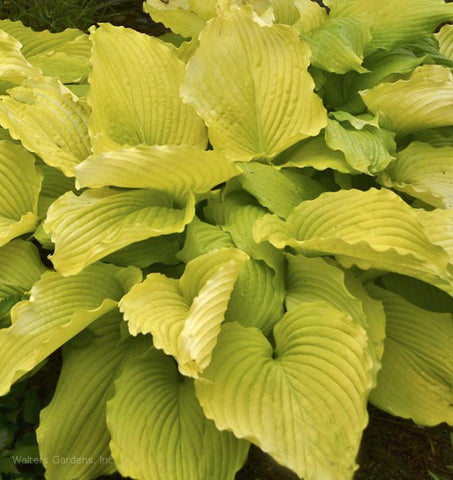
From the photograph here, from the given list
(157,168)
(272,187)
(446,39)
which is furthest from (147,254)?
(446,39)

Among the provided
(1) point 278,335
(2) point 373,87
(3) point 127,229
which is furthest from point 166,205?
(2) point 373,87

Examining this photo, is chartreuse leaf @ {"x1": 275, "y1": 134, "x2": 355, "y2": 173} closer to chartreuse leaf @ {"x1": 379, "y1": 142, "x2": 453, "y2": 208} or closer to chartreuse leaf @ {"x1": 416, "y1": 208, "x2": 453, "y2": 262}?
chartreuse leaf @ {"x1": 379, "y1": 142, "x2": 453, "y2": 208}

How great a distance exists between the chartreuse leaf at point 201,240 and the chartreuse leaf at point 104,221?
4 cm

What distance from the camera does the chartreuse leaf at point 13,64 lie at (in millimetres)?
1938

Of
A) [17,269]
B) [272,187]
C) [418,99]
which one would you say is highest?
[418,99]

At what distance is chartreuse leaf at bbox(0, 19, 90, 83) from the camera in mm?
2268

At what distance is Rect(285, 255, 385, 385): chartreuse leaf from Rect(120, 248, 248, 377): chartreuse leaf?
0.21 m

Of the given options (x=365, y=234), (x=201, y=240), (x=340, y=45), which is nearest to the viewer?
(x=365, y=234)

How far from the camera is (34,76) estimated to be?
1946 millimetres

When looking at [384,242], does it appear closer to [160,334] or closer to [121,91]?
[160,334]

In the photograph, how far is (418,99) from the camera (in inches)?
77.2

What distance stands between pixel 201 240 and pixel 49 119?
0.57 meters

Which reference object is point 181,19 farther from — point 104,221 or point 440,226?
point 440,226

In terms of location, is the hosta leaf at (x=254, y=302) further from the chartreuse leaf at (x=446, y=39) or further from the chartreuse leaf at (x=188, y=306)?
the chartreuse leaf at (x=446, y=39)
